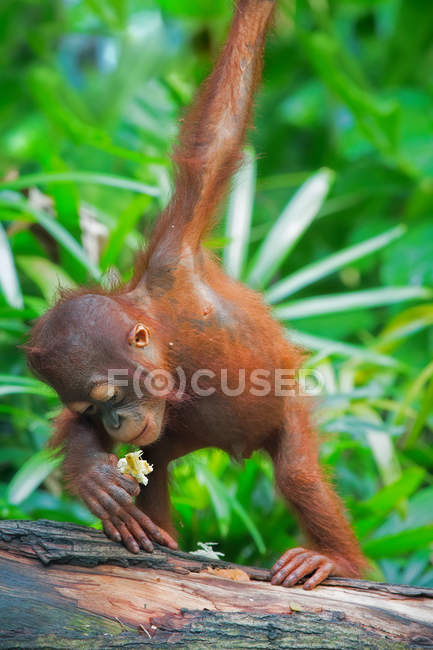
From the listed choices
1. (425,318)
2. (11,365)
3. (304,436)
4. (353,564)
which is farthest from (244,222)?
(353,564)

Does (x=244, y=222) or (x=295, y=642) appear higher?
(x=244, y=222)

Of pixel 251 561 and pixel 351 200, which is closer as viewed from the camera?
pixel 251 561

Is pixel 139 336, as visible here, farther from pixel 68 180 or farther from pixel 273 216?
pixel 273 216

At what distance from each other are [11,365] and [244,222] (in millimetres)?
1171

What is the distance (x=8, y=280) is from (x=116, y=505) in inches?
50.4

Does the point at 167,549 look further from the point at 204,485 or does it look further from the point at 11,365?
the point at 11,365

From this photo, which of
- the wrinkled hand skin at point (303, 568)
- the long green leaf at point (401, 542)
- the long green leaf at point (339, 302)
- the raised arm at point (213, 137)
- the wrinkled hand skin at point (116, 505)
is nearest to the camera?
the wrinkled hand skin at point (116, 505)

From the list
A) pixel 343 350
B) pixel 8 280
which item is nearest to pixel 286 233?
pixel 343 350

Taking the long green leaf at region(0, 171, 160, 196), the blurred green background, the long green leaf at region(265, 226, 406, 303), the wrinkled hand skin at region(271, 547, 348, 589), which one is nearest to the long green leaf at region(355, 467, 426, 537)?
the blurred green background

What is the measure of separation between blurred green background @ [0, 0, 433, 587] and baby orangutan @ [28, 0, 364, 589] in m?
0.16

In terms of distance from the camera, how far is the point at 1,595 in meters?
1.59

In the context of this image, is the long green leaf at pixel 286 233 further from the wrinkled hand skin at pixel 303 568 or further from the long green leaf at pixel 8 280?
the wrinkled hand skin at pixel 303 568

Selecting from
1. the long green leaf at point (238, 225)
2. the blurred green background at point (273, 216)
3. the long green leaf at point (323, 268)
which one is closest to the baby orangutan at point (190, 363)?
the blurred green background at point (273, 216)

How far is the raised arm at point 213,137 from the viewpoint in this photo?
2184 mm
